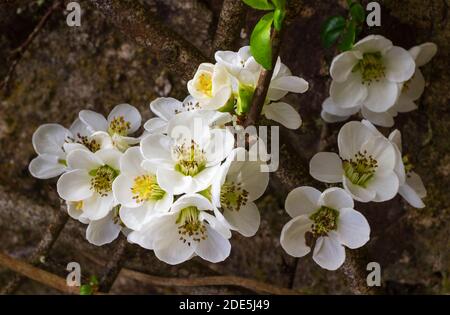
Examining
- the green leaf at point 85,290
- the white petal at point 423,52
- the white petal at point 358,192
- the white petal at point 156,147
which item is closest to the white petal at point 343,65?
the white petal at point 423,52

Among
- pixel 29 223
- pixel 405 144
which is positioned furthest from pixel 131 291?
pixel 405 144

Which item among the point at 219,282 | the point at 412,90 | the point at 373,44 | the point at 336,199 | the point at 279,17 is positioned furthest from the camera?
the point at 219,282

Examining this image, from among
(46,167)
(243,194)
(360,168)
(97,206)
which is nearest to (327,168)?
(360,168)

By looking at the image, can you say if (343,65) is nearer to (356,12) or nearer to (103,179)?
(356,12)

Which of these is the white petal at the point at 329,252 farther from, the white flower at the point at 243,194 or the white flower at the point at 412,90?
the white flower at the point at 412,90

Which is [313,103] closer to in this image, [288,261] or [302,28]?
[302,28]
